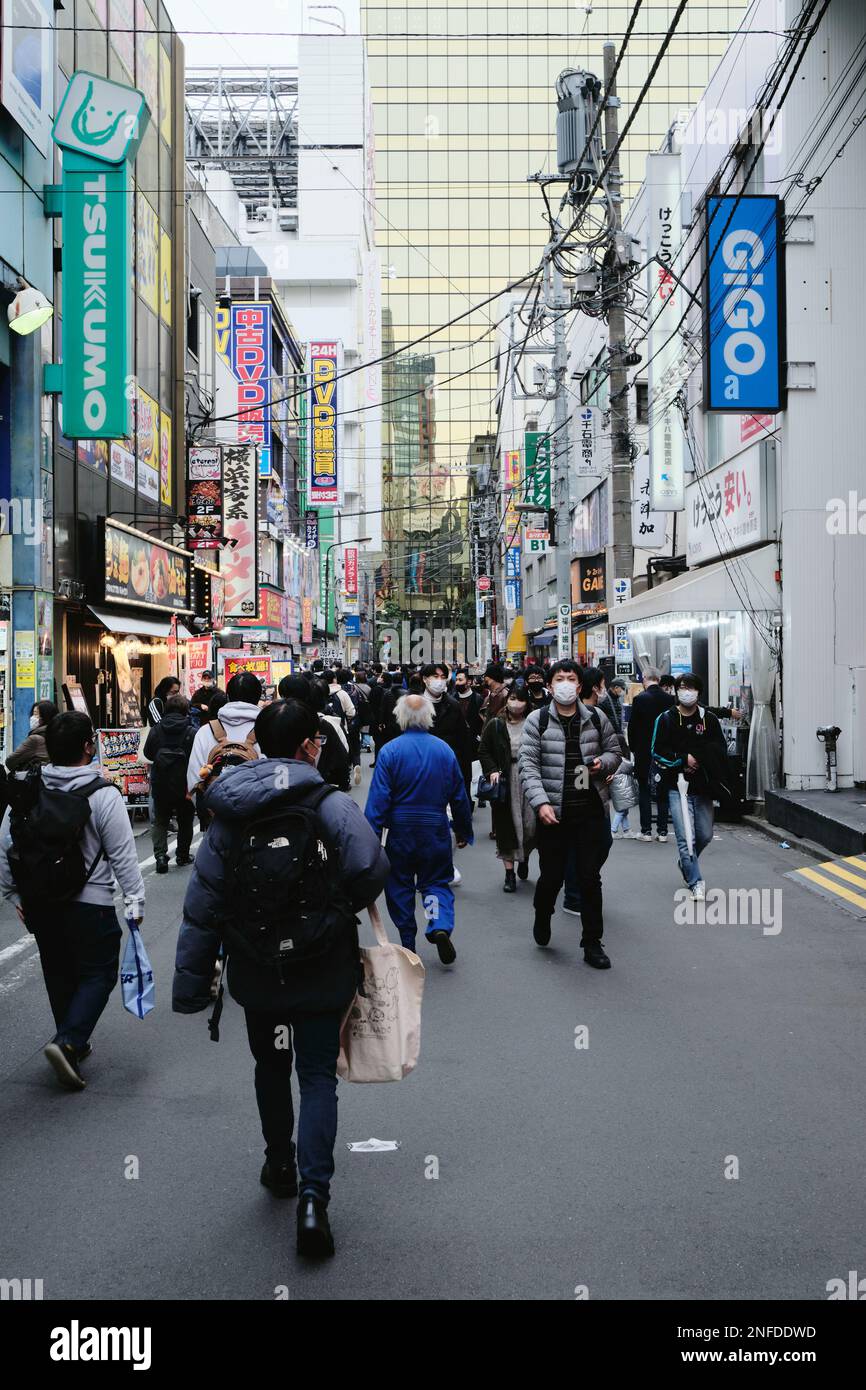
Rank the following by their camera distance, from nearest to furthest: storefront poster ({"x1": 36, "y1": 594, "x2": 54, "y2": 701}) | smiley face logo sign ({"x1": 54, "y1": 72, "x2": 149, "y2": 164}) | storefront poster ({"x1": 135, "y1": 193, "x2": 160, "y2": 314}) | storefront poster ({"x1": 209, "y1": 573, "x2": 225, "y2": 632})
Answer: storefront poster ({"x1": 36, "y1": 594, "x2": 54, "y2": 701}), smiley face logo sign ({"x1": 54, "y1": 72, "x2": 149, "y2": 164}), storefront poster ({"x1": 135, "y1": 193, "x2": 160, "y2": 314}), storefront poster ({"x1": 209, "y1": 573, "x2": 225, "y2": 632})

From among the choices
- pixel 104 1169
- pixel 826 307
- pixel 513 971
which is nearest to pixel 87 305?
pixel 826 307

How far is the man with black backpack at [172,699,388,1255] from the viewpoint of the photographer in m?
3.68

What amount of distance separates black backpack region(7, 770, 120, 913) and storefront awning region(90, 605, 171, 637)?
13.0 meters

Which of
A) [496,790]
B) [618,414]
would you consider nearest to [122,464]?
[618,414]

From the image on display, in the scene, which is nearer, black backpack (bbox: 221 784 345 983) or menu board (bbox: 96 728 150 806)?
black backpack (bbox: 221 784 345 983)

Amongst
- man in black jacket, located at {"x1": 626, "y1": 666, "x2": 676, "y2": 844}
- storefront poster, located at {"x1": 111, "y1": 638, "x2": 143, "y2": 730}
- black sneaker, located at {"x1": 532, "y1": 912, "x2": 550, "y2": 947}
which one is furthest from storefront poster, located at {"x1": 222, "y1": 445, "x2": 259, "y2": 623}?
black sneaker, located at {"x1": 532, "y1": 912, "x2": 550, "y2": 947}

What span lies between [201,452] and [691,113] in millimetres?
12478

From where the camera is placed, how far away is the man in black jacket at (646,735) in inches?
528

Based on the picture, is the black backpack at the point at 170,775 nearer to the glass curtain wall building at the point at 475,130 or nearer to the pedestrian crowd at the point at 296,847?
the pedestrian crowd at the point at 296,847

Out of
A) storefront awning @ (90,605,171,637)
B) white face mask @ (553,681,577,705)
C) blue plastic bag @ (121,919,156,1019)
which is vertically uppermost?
storefront awning @ (90,605,171,637)

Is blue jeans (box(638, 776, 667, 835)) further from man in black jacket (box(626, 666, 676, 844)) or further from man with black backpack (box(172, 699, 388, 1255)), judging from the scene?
man with black backpack (box(172, 699, 388, 1255))

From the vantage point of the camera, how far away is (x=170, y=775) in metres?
10.9

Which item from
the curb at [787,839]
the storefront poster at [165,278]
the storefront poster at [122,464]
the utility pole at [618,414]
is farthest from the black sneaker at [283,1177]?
the storefront poster at [165,278]

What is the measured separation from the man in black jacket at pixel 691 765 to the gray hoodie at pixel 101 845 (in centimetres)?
513
